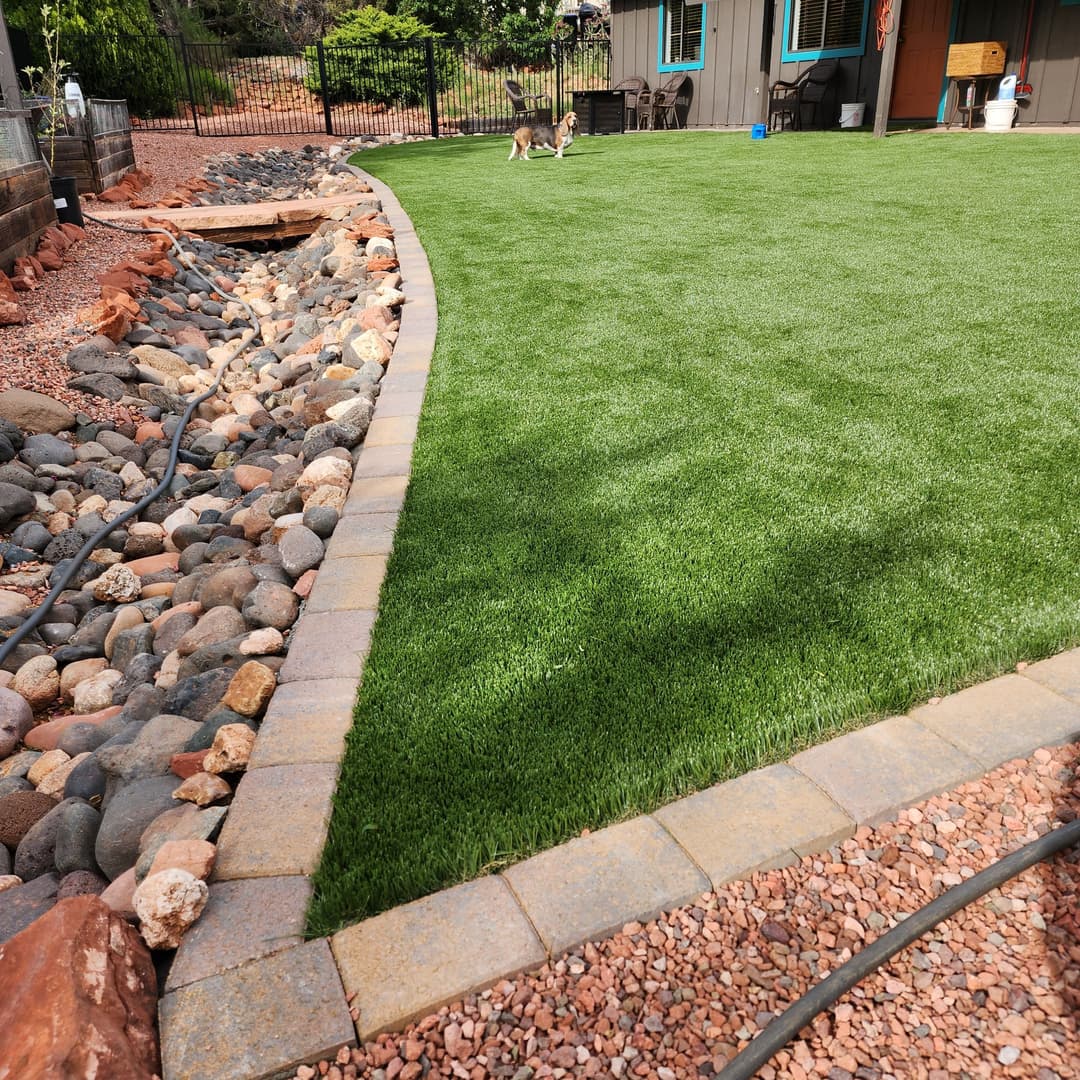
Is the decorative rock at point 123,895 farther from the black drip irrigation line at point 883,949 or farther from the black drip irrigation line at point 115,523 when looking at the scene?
the black drip irrigation line at point 115,523

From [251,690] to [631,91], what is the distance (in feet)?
48.9

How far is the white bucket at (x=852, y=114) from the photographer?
1209 centimetres

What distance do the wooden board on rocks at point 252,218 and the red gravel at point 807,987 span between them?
735cm

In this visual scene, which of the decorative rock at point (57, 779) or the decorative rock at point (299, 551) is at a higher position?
the decorative rock at point (299, 551)

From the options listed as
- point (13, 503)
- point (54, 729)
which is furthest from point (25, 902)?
point (13, 503)

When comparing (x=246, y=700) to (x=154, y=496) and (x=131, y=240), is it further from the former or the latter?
(x=131, y=240)

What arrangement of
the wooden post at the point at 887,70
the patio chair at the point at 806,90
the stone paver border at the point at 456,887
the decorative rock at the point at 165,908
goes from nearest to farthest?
the stone paver border at the point at 456,887, the decorative rock at the point at 165,908, the wooden post at the point at 887,70, the patio chair at the point at 806,90

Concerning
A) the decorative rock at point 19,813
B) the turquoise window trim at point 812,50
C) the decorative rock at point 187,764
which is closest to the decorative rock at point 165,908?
the decorative rock at point 187,764

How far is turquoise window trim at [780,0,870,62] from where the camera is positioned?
471 inches

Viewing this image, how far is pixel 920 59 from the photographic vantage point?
1186 centimetres

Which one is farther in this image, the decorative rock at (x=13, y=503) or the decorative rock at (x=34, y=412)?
the decorative rock at (x=34, y=412)

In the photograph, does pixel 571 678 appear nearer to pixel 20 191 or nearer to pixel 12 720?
pixel 12 720

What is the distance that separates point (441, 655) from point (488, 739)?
31 centimetres

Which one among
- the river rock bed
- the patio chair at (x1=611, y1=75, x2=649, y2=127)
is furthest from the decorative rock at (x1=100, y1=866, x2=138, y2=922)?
the patio chair at (x1=611, y1=75, x2=649, y2=127)
